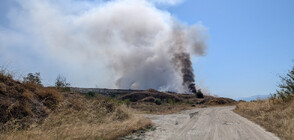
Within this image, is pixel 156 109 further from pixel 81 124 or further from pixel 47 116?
pixel 47 116

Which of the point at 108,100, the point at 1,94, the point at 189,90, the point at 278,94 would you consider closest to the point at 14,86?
the point at 1,94

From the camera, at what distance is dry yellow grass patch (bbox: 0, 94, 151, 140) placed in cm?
827

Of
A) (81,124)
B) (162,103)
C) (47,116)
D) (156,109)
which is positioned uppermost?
(162,103)

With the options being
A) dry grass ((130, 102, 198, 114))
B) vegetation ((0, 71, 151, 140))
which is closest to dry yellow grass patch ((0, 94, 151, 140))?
vegetation ((0, 71, 151, 140))

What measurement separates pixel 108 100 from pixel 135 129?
5.02 metres

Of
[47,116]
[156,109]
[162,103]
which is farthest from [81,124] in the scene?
[162,103]

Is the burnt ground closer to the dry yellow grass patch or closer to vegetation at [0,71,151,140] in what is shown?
the dry yellow grass patch

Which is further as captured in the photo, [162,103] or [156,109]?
[162,103]

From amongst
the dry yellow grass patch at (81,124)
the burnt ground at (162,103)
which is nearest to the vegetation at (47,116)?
the dry yellow grass patch at (81,124)

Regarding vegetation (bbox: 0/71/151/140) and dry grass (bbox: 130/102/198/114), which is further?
dry grass (bbox: 130/102/198/114)

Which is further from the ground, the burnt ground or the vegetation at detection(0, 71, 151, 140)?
the burnt ground

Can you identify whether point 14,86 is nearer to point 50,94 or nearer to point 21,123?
point 50,94

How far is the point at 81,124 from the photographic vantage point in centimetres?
1063

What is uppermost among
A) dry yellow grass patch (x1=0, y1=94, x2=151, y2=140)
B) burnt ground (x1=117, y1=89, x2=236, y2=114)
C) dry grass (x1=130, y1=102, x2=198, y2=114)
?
burnt ground (x1=117, y1=89, x2=236, y2=114)
